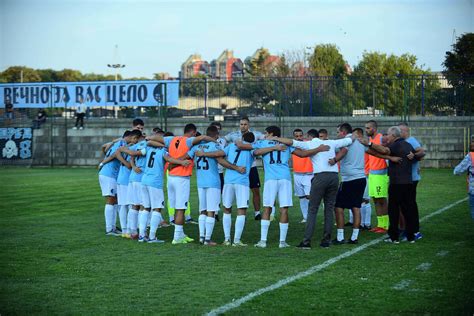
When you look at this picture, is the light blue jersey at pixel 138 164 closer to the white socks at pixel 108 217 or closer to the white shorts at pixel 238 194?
the white socks at pixel 108 217

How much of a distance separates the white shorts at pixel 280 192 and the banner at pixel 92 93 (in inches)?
992

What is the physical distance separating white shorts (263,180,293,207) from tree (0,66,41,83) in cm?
7947

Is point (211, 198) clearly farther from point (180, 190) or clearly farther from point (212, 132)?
point (212, 132)

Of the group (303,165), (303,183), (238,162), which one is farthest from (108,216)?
(303,165)

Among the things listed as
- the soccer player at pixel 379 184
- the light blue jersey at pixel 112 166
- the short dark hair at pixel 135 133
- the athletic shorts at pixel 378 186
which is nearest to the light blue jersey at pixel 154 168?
the short dark hair at pixel 135 133

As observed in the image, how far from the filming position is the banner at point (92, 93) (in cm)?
3934

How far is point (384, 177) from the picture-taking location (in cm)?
1597

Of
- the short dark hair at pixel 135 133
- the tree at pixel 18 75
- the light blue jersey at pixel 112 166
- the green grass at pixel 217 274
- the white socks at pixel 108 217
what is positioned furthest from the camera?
the tree at pixel 18 75

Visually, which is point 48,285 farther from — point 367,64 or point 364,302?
point 367,64

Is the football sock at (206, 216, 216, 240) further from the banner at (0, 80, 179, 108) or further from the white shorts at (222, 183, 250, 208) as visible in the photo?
the banner at (0, 80, 179, 108)

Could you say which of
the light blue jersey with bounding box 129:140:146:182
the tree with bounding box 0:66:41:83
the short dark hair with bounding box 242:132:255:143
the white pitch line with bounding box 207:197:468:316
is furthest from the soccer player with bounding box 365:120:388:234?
the tree with bounding box 0:66:41:83

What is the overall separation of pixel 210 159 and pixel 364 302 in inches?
217

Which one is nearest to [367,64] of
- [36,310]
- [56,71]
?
[36,310]

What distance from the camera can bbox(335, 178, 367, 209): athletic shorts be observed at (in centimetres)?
1426
